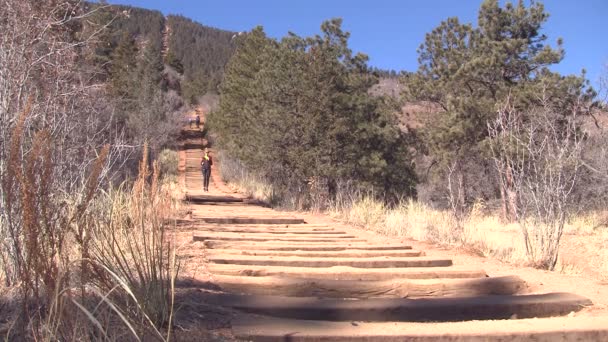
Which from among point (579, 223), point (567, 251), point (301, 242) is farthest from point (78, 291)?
point (579, 223)

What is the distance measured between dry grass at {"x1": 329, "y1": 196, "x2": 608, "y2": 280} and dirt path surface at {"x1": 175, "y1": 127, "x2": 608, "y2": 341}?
2.30 feet

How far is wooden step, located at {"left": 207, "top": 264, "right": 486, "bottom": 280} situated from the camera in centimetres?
577

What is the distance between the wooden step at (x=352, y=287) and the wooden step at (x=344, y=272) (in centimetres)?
27

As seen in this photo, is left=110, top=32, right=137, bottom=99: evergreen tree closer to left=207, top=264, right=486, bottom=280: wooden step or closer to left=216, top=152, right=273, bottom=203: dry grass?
left=216, top=152, right=273, bottom=203: dry grass

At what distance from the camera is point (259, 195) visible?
21844 mm

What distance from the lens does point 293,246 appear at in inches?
300

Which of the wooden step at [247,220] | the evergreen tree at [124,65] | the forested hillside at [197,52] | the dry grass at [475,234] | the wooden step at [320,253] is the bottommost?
the wooden step at [247,220]

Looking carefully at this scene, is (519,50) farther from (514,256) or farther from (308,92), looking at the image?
(514,256)

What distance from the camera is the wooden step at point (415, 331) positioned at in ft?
12.4

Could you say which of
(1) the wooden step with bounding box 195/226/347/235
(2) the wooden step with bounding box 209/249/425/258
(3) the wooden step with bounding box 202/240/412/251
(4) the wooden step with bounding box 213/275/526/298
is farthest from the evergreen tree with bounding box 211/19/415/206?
(4) the wooden step with bounding box 213/275/526/298

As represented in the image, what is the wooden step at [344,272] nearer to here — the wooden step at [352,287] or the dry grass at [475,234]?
the wooden step at [352,287]

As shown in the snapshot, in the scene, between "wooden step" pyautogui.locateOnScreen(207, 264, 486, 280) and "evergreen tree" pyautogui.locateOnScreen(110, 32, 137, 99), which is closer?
"wooden step" pyautogui.locateOnScreen(207, 264, 486, 280)

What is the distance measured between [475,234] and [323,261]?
145 inches

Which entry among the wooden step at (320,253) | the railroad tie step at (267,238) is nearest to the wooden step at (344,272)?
the wooden step at (320,253)
